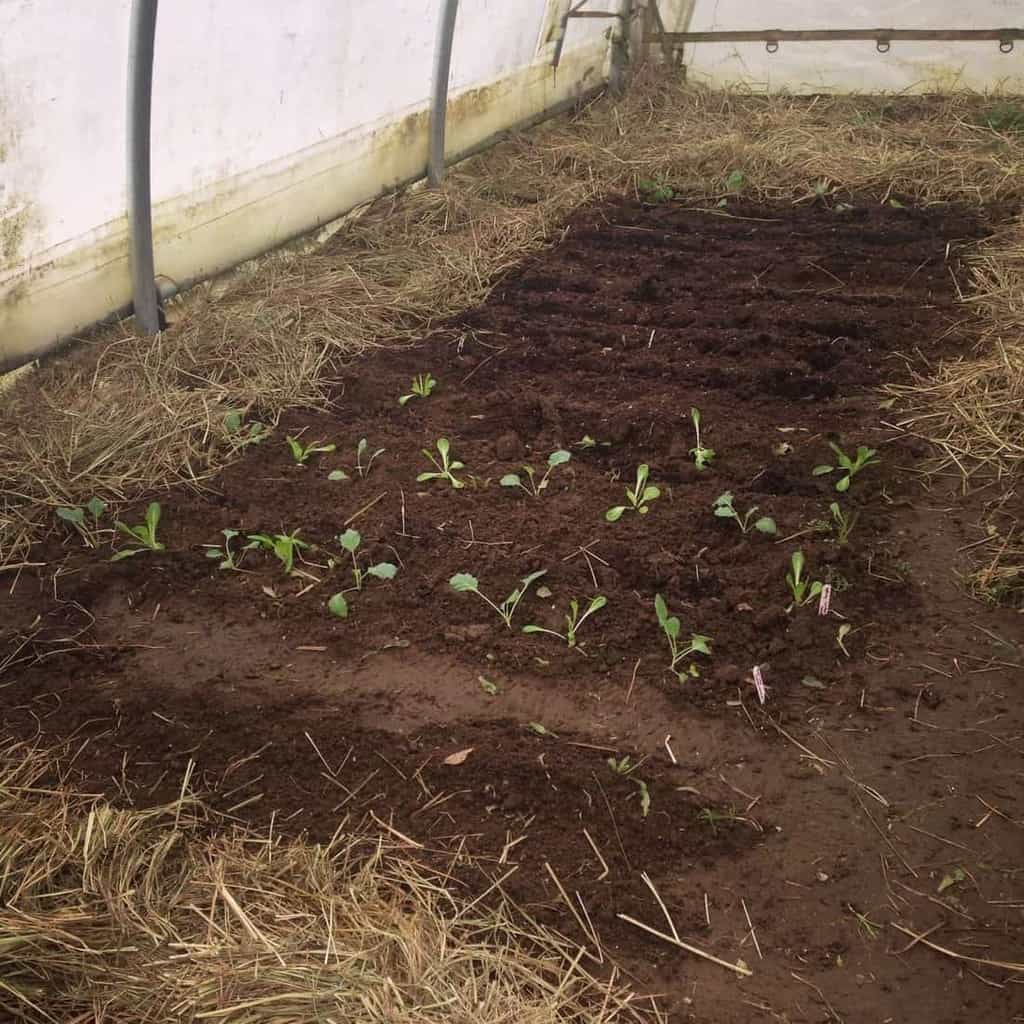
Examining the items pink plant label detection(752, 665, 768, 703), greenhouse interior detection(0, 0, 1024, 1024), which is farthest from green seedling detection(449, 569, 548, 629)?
pink plant label detection(752, 665, 768, 703)

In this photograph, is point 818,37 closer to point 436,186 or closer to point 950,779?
point 436,186

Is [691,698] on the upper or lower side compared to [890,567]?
lower

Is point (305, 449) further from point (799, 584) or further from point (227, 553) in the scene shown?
point (799, 584)

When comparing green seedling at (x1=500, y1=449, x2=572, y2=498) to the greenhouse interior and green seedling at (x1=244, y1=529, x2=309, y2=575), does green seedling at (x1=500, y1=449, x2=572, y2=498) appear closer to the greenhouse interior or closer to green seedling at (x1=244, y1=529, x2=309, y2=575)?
the greenhouse interior

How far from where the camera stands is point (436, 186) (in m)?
4.93

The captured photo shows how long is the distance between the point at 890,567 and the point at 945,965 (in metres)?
1.06

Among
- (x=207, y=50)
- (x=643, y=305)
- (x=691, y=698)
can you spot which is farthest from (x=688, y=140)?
(x=691, y=698)

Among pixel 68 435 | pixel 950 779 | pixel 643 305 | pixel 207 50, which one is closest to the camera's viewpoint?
pixel 950 779

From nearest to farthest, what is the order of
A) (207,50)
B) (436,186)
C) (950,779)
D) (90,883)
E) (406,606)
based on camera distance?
(90,883) < (950,779) < (406,606) < (207,50) < (436,186)

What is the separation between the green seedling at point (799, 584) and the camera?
7.85 ft

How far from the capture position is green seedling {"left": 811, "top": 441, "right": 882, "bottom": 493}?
9.05ft

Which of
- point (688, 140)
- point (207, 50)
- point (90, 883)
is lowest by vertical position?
point (90, 883)

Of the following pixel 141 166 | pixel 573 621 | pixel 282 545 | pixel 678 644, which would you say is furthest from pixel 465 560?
pixel 141 166

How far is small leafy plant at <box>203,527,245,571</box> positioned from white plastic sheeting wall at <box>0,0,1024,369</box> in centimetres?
104
